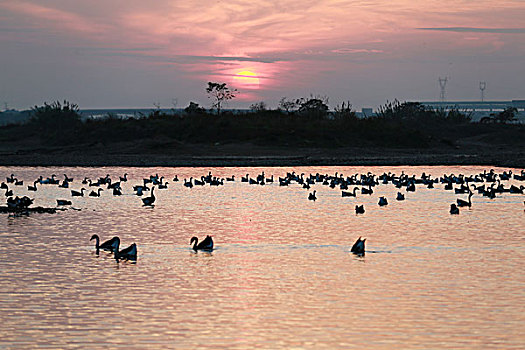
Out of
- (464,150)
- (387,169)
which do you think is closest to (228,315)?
(387,169)

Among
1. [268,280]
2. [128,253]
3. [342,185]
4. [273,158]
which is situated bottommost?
[268,280]

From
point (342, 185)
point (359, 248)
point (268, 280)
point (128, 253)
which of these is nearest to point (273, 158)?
point (342, 185)

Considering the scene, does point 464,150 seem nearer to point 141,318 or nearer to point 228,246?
point 228,246

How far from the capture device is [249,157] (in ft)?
256

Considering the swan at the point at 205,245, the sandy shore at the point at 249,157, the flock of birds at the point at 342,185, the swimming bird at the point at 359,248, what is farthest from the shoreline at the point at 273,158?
the swimming bird at the point at 359,248

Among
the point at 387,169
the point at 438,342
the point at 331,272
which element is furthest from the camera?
the point at 387,169

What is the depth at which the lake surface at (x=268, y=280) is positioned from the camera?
589 inches

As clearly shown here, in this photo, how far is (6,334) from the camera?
15.0 metres

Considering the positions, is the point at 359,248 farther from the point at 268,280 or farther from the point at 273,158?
the point at 273,158

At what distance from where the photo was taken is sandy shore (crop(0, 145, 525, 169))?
2864 inches

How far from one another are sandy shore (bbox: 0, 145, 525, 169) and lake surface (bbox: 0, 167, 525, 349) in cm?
3515

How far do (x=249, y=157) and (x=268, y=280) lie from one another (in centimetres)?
5794

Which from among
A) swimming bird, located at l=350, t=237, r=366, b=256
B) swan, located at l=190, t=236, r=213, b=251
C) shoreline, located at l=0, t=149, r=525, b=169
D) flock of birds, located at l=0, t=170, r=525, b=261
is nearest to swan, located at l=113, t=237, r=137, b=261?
swan, located at l=190, t=236, r=213, b=251

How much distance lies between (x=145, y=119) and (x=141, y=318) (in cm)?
A: 8215
